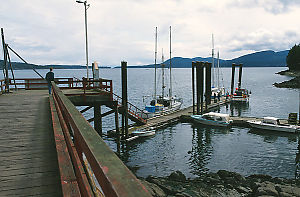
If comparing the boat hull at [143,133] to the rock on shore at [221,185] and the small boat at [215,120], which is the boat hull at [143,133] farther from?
the small boat at [215,120]

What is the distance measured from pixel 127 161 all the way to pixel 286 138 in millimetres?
19127

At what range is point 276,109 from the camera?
49.9m

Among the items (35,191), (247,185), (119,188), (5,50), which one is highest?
(5,50)

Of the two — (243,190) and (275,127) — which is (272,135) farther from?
(243,190)

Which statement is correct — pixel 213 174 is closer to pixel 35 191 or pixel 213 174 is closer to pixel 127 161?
pixel 127 161

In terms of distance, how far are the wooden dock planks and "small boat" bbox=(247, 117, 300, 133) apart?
93.5 ft

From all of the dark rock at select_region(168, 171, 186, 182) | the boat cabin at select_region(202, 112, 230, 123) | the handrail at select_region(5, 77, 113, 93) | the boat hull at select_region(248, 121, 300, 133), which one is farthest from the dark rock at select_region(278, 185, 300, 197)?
the boat cabin at select_region(202, 112, 230, 123)

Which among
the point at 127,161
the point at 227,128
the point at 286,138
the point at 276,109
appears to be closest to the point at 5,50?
the point at 127,161

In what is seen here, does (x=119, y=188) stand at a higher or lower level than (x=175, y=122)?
higher

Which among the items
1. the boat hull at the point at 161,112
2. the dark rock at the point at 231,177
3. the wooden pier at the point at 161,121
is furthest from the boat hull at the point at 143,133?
the dark rock at the point at 231,177

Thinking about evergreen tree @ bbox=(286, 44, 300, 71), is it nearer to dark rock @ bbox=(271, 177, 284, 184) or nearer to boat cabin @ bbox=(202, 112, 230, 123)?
boat cabin @ bbox=(202, 112, 230, 123)

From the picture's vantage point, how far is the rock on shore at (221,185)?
1502cm

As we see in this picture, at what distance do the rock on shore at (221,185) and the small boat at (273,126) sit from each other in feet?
43.1

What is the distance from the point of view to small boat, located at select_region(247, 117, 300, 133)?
2883 cm
